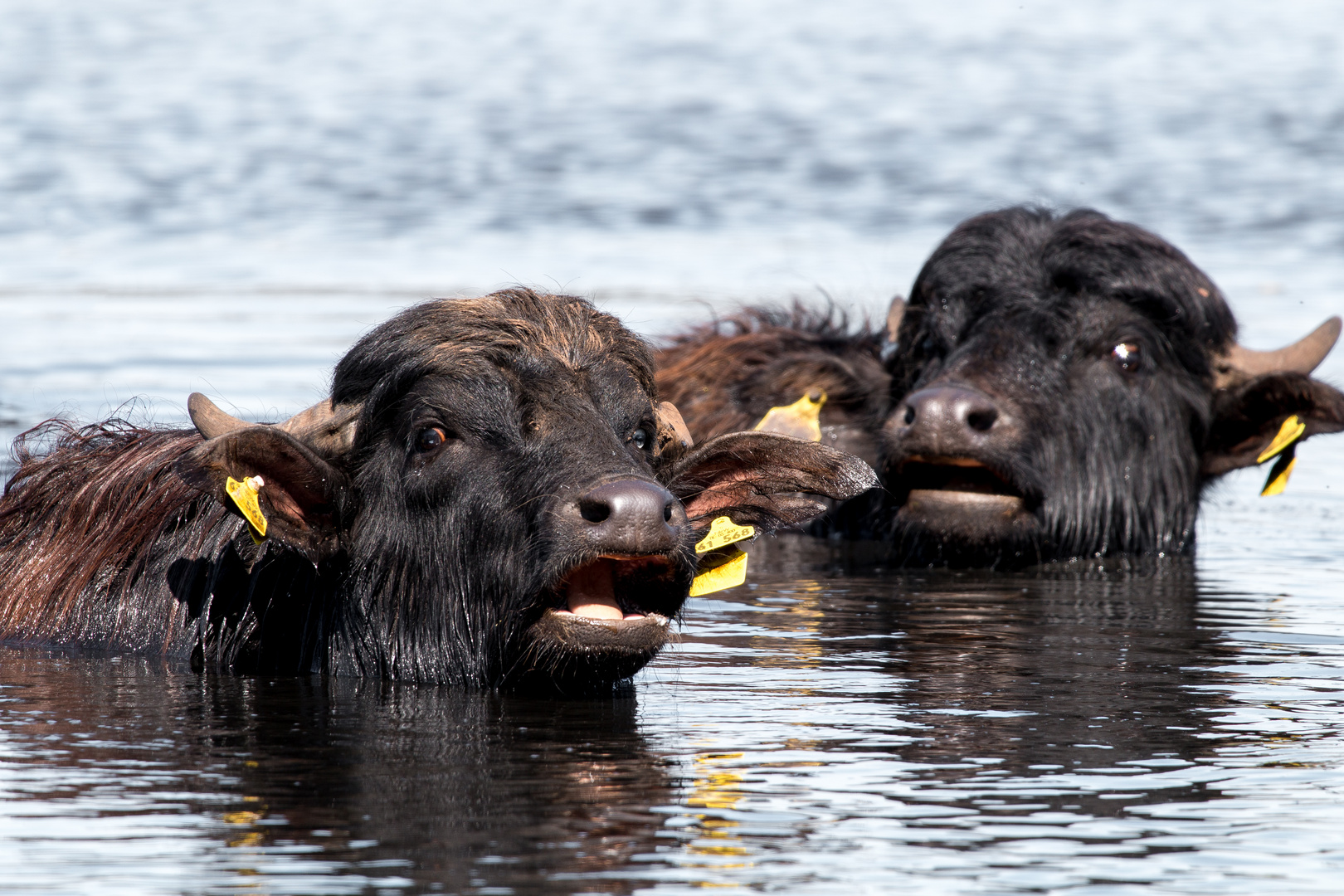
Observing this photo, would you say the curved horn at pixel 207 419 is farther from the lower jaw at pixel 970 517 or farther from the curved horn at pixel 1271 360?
the curved horn at pixel 1271 360

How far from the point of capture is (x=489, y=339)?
7.02 meters

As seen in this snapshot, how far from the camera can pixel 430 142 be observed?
31.6 metres

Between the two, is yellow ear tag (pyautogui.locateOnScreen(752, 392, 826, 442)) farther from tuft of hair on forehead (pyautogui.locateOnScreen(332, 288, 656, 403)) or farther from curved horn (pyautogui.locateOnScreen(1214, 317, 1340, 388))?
tuft of hair on forehead (pyautogui.locateOnScreen(332, 288, 656, 403))

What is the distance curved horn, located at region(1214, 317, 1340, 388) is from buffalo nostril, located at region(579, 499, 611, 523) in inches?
241

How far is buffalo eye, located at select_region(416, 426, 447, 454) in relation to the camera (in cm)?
696

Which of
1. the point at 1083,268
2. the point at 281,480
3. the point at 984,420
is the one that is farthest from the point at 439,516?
the point at 1083,268


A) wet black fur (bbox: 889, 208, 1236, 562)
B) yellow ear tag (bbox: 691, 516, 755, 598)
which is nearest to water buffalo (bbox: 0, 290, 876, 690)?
yellow ear tag (bbox: 691, 516, 755, 598)

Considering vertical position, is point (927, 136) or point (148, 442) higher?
point (927, 136)

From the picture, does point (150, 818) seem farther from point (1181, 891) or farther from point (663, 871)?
point (1181, 891)

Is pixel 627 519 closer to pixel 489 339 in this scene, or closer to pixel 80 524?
pixel 489 339

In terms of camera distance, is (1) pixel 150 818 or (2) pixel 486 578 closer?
(1) pixel 150 818

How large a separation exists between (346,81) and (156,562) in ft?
111

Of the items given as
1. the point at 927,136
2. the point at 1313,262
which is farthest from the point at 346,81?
the point at 1313,262

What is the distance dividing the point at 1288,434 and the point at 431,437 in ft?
18.2
